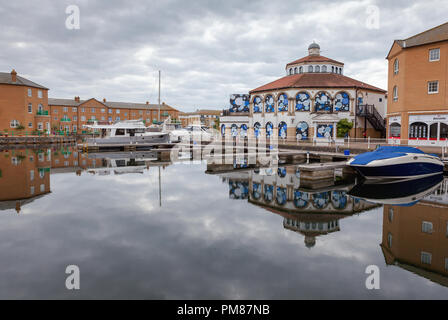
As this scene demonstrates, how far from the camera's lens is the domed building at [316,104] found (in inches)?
1613

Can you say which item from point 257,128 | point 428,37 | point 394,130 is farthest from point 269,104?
point 428,37

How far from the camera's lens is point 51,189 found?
1752 centimetres

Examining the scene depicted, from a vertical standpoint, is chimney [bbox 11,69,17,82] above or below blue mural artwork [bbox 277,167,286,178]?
above

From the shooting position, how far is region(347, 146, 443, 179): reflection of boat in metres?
18.8

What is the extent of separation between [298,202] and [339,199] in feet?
7.60

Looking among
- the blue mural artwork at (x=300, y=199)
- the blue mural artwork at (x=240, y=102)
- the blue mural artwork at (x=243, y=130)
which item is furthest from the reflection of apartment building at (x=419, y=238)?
the blue mural artwork at (x=240, y=102)

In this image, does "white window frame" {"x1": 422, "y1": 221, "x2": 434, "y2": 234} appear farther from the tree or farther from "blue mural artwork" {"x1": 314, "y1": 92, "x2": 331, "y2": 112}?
"blue mural artwork" {"x1": 314, "y1": 92, "x2": 331, "y2": 112}

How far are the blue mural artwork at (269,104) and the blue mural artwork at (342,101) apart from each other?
879 centimetres

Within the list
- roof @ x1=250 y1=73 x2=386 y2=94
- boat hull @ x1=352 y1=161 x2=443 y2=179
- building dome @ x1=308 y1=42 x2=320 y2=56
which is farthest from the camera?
building dome @ x1=308 y1=42 x2=320 y2=56

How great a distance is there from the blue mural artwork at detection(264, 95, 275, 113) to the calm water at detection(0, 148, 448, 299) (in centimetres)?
2880

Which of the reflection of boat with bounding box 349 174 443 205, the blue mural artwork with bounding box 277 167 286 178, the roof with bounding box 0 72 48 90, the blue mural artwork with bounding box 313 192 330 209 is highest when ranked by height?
the roof with bounding box 0 72 48 90

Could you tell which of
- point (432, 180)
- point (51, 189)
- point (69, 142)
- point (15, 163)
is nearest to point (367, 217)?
point (432, 180)

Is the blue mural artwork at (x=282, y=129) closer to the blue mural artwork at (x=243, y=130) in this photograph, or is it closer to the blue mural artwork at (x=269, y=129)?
the blue mural artwork at (x=269, y=129)

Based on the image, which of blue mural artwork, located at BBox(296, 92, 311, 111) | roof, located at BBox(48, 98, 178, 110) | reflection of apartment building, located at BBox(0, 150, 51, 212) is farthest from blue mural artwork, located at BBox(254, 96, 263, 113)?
roof, located at BBox(48, 98, 178, 110)
